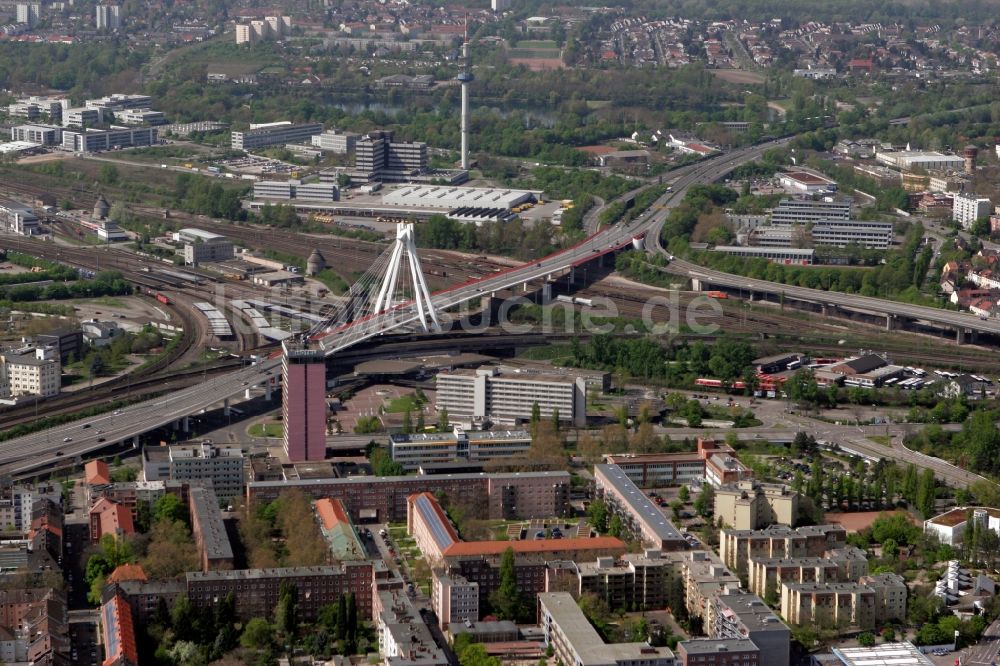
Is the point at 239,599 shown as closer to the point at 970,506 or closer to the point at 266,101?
the point at 970,506

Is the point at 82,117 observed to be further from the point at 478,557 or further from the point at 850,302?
the point at 478,557

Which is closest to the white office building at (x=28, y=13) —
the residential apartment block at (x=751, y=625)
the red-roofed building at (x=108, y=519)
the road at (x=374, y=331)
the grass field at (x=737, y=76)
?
the grass field at (x=737, y=76)

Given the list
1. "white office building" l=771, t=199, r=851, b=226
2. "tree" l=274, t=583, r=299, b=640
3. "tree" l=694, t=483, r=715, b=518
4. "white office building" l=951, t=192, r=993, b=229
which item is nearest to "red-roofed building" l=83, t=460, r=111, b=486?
"tree" l=274, t=583, r=299, b=640

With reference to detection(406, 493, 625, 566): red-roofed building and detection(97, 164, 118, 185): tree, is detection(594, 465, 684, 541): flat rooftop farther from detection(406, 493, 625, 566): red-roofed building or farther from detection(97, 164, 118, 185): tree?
detection(97, 164, 118, 185): tree

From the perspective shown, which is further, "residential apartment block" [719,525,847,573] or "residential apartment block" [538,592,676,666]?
"residential apartment block" [719,525,847,573]

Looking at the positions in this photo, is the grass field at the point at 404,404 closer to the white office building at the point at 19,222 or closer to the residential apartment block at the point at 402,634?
the residential apartment block at the point at 402,634

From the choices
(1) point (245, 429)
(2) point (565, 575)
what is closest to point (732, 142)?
(1) point (245, 429)
